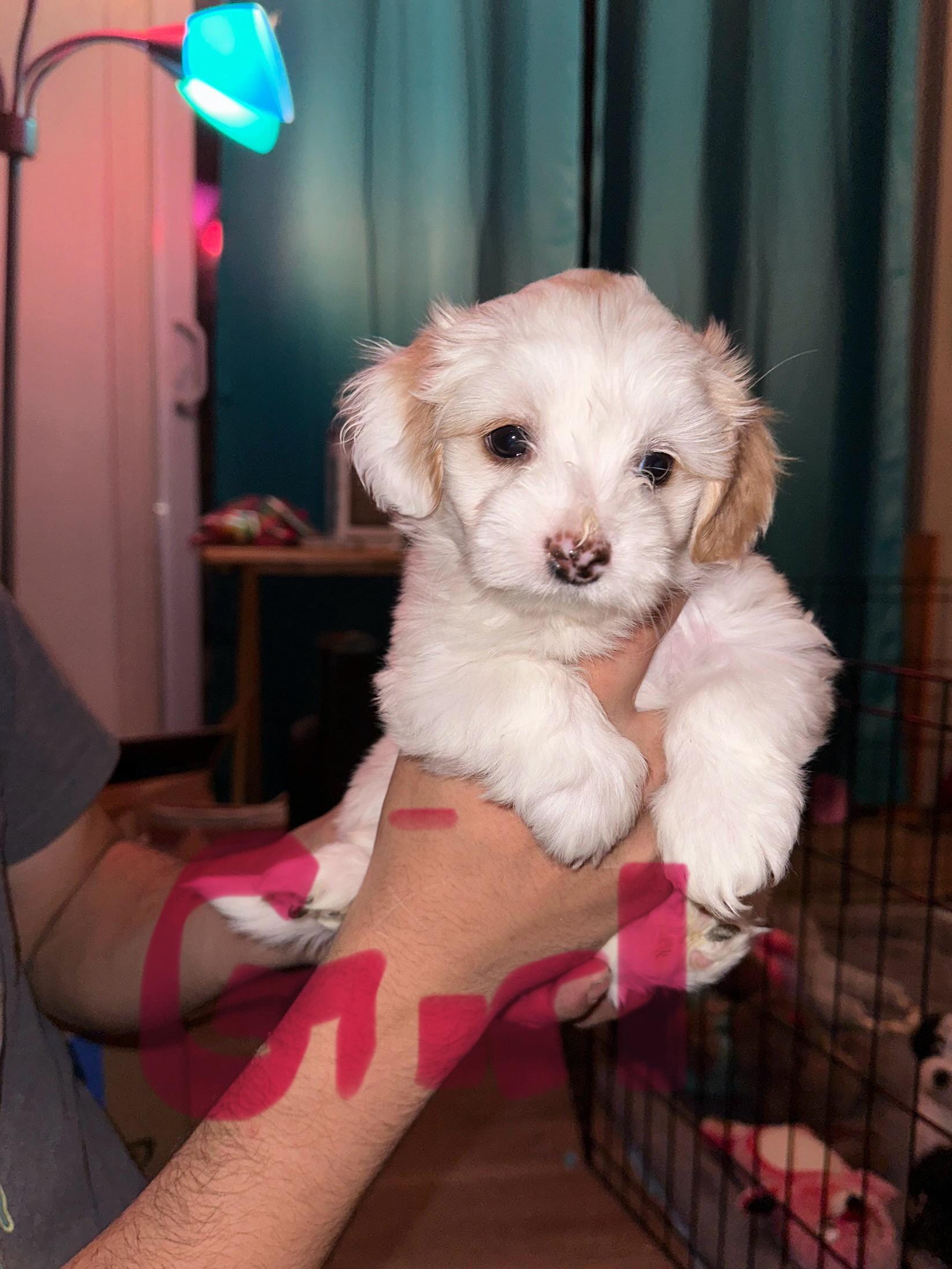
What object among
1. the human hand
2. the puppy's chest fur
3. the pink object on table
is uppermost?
the puppy's chest fur

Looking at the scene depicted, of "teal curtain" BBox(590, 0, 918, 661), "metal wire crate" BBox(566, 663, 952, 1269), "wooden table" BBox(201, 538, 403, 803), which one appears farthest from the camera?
"wooden table" BBox(201, 538, 403, 803)

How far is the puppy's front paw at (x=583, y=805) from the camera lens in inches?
38.8

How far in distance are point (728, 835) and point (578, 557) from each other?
37 centimetres

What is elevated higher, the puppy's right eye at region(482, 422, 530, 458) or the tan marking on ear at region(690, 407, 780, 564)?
the puppy's right eye at region(482, 422, 530, 458)

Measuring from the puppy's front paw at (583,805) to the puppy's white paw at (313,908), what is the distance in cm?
47

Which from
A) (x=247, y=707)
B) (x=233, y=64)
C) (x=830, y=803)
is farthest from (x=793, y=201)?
(x=247, y=707)

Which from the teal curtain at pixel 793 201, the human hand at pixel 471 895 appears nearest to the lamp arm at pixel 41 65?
the teal curtain at pixel 793 201

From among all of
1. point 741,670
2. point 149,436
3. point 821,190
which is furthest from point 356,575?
point 741,670

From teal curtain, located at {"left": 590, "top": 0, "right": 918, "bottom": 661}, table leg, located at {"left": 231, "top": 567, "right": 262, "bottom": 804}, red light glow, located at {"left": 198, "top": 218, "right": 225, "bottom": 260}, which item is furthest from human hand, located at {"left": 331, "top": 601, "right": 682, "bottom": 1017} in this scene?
red light glow, located at {"left": 198, "top": 218, "right": 225, "bottom": 260}

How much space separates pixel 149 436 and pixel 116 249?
659 mm

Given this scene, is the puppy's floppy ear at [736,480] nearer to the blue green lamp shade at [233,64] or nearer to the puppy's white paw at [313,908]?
the puppy's white paw at [313,908]

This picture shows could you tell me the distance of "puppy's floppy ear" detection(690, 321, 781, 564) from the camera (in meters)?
1.21

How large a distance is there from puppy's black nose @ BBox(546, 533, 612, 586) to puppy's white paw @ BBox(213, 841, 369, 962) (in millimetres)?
648

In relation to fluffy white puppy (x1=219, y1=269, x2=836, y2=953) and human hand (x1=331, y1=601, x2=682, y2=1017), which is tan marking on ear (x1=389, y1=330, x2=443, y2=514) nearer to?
fluffy white puppy (x1=219, y1=269, x2=836, y2=953)
